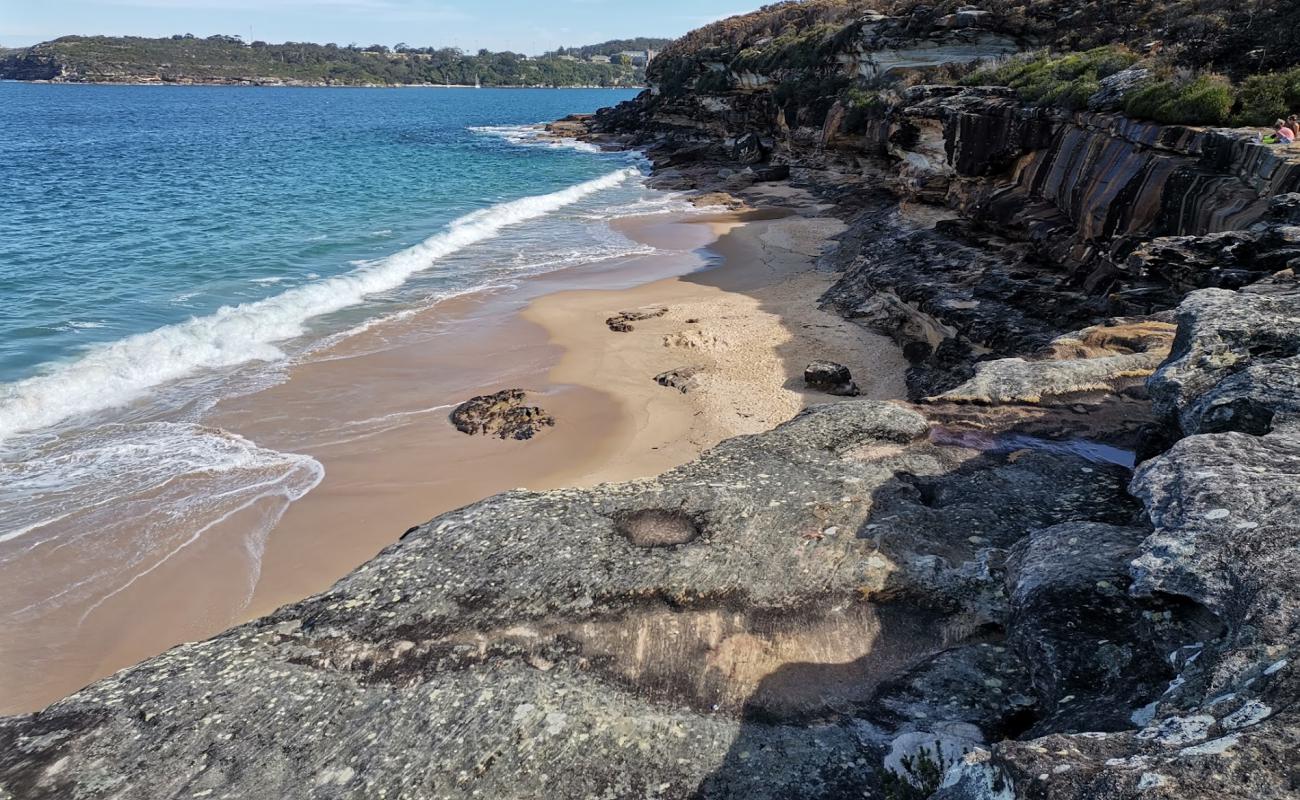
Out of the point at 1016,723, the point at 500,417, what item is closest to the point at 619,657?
the point at 1016,723

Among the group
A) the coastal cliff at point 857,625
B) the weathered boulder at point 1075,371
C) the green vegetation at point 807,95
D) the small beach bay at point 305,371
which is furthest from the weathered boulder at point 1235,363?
the green vegetation at point 807,95

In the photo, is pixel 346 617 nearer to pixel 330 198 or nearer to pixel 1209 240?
pixel 1209 240

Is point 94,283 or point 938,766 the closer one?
point 938,766

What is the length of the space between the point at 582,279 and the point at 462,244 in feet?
23.4

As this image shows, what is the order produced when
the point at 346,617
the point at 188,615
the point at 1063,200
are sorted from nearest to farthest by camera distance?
1. the point at 346,617
2. the point at 188,615
3. the point at 1063,200

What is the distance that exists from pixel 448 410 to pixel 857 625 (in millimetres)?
10724

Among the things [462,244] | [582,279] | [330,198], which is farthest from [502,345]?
[330,198]

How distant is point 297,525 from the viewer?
1148 cm

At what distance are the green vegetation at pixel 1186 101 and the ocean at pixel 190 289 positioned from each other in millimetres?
16260

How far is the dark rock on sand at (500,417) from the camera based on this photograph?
14328 millimetres

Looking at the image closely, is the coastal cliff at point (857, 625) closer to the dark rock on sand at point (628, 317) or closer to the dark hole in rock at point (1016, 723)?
the dark hole in rock at point (1016, 723)

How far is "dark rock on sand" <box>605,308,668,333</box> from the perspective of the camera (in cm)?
1992

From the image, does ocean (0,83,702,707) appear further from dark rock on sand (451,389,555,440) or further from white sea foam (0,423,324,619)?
dark rock on sand (451,389,555,440)

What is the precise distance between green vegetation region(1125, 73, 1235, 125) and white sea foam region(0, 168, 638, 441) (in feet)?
61.8
